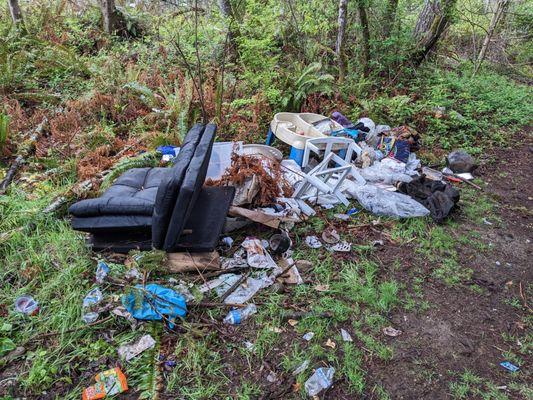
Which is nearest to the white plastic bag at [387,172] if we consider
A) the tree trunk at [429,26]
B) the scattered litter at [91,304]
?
the scattered litter at [91,304]

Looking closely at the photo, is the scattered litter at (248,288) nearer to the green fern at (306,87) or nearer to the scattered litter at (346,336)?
the scattered litter at (346,336)

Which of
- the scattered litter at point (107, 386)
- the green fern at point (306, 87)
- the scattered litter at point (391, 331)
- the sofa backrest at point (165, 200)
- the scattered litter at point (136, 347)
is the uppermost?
the green fern at point (306, 87)

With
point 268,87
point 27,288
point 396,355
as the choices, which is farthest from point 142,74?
point 396,355

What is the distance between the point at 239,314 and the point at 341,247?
127 centimetres

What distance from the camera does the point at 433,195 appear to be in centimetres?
417

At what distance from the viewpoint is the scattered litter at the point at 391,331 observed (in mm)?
2664

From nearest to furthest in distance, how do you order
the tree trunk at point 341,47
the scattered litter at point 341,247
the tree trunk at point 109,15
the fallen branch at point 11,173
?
the scattered litter at point 341,247 < the fallen branch at point 11,173 < the tree trunk at point 341,47 < the tree trunk at point 109,15

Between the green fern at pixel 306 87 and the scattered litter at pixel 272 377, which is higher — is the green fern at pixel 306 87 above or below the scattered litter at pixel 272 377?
above

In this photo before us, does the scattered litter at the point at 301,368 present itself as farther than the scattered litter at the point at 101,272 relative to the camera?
No

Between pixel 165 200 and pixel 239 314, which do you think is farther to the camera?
pixel 239 314

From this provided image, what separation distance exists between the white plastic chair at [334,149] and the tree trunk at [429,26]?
3.80 m

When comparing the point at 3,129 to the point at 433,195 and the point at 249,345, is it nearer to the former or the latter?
the point at 249,345

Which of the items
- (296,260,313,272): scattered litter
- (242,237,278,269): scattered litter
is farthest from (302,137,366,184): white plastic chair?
(242,237,278,269): scattered litter

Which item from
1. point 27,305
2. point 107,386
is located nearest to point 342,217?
point 107,386
